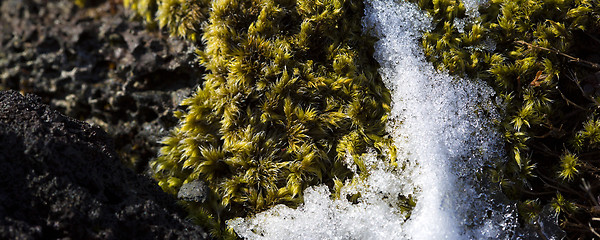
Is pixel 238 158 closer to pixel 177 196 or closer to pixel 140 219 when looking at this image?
pixel 177 196

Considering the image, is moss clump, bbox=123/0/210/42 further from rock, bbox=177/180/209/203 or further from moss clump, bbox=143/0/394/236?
rock, bbox=177/180/209/203

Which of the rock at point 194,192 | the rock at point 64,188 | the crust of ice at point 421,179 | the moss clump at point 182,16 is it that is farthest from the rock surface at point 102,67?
the crust of ice at point 421,179

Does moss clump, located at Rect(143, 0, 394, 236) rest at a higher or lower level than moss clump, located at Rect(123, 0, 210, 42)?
lower

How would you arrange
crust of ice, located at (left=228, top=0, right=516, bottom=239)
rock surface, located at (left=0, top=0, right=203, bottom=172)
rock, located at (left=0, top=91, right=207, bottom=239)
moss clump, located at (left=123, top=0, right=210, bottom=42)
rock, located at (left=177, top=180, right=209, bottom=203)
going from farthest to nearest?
rock surface, located at (left=0, top=0, right=203, bottom=172) → moss clump, located at (left=123, top=0, right=210, bottom=42) → rock, located at (left=177, top=180, right=209, bottom=203) → crust of ice, located at (left=228, top=0, right=516, bottom=239) → rock, located at (left=0, top=91, right=207, bottom=239)

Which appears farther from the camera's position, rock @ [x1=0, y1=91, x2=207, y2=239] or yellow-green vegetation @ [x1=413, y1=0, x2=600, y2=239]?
yellow-green vegetation @ [x1=413, y1=0, x2=600, y2=239]

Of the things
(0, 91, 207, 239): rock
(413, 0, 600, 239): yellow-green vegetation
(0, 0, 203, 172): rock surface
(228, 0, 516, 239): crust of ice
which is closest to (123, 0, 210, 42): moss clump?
(0, 0, 203, 172): rock surface

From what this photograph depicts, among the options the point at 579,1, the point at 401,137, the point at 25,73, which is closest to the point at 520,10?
the point at 579,1

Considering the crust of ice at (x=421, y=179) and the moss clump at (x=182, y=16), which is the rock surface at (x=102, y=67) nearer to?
the moss clump at (x=182, y=16)
